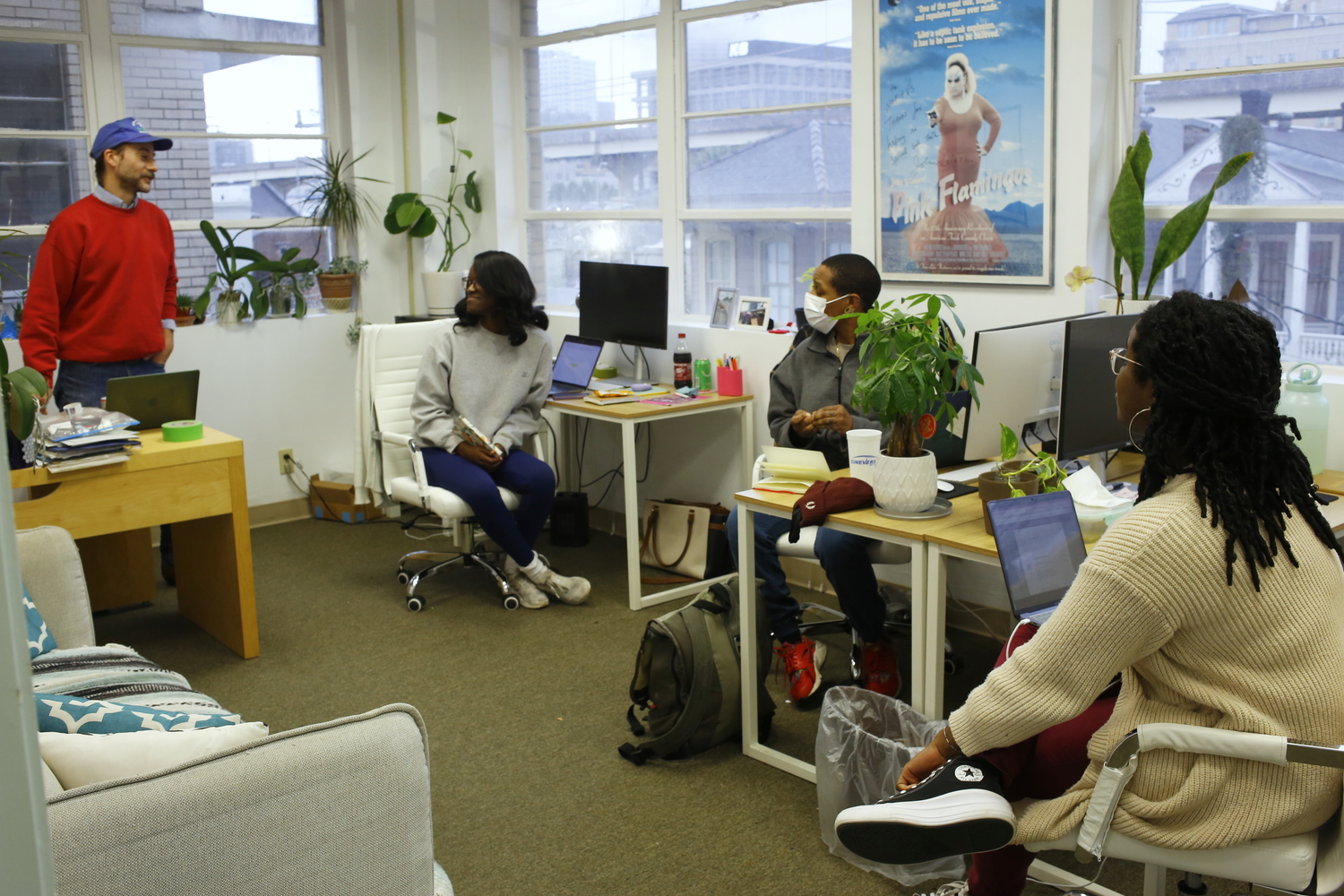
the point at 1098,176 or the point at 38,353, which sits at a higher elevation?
the point at 1098,176

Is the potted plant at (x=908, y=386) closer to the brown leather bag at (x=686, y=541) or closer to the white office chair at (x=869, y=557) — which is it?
the white office chair at (x=869, y=557)

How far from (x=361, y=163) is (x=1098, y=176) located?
141 inches

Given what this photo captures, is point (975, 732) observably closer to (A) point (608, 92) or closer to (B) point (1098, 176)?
(B) point (1098, 176)

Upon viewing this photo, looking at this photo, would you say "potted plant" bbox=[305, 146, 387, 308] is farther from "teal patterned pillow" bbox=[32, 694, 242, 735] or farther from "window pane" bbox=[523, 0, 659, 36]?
"teal patterned pillow" bbox=[32, 694, 242, 735]

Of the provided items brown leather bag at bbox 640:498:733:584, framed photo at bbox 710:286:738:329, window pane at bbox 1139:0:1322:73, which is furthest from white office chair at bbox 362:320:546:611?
window pane at bbox 1139:0:1322:73

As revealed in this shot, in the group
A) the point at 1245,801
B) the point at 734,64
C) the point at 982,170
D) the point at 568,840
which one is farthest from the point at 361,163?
the point at 1245,801

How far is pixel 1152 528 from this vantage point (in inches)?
58.5

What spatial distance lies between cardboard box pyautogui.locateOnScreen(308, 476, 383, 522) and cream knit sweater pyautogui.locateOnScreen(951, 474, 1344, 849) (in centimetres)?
410

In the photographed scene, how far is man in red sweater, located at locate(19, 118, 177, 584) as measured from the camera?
3.81 metres

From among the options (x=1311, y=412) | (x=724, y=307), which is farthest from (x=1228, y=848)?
(x=724, y=307)

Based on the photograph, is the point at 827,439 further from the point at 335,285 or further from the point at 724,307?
the point at 335,285

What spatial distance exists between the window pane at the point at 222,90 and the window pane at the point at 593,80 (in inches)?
43.6

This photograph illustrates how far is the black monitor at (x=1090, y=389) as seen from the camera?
8.40 feet

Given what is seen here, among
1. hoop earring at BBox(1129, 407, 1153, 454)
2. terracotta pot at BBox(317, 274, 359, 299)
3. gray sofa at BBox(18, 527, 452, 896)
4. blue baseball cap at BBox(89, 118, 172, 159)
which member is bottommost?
gray sofa at BBox(18, 527, 452, 896)
